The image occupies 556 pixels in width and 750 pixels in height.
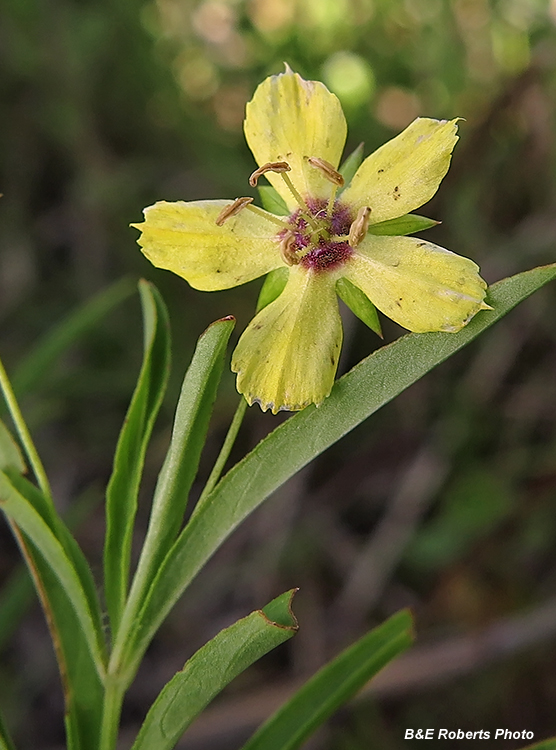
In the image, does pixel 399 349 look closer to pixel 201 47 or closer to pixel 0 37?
pixel 201 47

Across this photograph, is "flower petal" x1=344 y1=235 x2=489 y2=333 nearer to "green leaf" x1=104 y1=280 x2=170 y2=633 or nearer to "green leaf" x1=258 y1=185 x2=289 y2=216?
"green leaf" x1=258 y1=185 x2=289 y2=216

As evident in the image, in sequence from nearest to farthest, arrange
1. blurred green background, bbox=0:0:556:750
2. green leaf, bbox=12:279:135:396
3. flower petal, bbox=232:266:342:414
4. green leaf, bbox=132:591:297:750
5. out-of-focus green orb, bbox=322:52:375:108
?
green leaf, bbox=132:591:297:750, flower petal, bbox=232:266:342:414, green leaf, bbox=12:279:135:396, out-of-focus green orb, bbox=322:52:375:108, blurred green background, bbox=0:0:556:750

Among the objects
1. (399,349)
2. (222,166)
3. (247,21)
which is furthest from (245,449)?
(399,349)

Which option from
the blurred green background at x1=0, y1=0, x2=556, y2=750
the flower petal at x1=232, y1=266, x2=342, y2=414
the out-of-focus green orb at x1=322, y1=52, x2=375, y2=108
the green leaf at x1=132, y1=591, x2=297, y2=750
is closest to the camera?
the green leaf at x1=132, y1=591, x2=297, y2=750

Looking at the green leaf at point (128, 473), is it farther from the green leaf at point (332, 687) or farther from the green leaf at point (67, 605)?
the green leaf at point (332, 687)

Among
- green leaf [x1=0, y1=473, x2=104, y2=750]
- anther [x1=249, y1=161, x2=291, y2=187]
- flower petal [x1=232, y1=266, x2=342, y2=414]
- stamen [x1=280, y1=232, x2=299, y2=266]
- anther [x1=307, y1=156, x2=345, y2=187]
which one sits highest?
anther [x1=249, y1=161, x2=291, y2=187]

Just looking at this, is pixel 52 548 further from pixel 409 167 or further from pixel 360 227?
pixel 409 167

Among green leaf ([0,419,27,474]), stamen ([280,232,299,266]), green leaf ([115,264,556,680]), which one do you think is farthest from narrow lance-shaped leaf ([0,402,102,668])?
stamen ([280,232,299,266])
